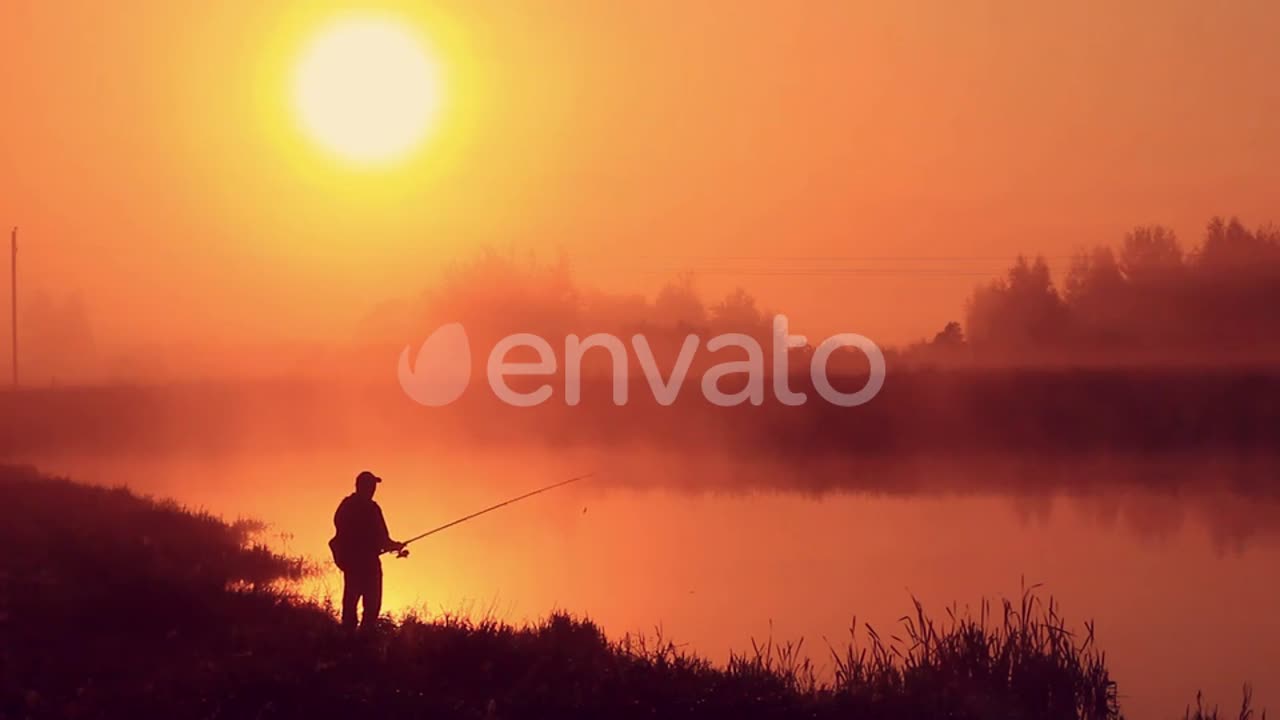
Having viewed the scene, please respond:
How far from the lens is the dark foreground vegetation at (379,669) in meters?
11.4

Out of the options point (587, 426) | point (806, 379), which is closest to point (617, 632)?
point (806, 379)

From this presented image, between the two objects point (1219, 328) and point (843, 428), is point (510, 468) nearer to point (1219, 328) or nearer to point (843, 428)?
point (843, 428)

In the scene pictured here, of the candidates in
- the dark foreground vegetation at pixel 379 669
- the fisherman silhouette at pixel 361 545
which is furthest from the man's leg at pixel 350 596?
the dark foreground vegetation at pixel 379 669

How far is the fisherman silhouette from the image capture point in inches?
594

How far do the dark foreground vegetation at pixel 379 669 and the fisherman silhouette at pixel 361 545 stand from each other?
1.90ft

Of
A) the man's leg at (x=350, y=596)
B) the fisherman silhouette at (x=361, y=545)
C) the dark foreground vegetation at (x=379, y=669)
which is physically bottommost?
the dark foreground vegetation at (x=379, y=669)

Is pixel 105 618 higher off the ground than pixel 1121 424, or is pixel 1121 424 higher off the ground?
pixel 1121 424

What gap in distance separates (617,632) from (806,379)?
67.2 metres

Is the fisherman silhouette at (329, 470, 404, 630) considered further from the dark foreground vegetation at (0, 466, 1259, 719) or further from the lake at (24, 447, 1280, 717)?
the lake at (24, 447, 1280, 717)

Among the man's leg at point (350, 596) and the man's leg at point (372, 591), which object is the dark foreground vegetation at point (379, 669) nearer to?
the man's leg at point (350, 596)

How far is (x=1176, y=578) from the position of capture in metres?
28.6

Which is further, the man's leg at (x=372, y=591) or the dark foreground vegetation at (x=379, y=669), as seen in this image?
the man's leg at (x=372, y=591)

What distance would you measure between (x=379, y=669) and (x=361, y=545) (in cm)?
302

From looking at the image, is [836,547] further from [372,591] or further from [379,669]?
[379,669]
